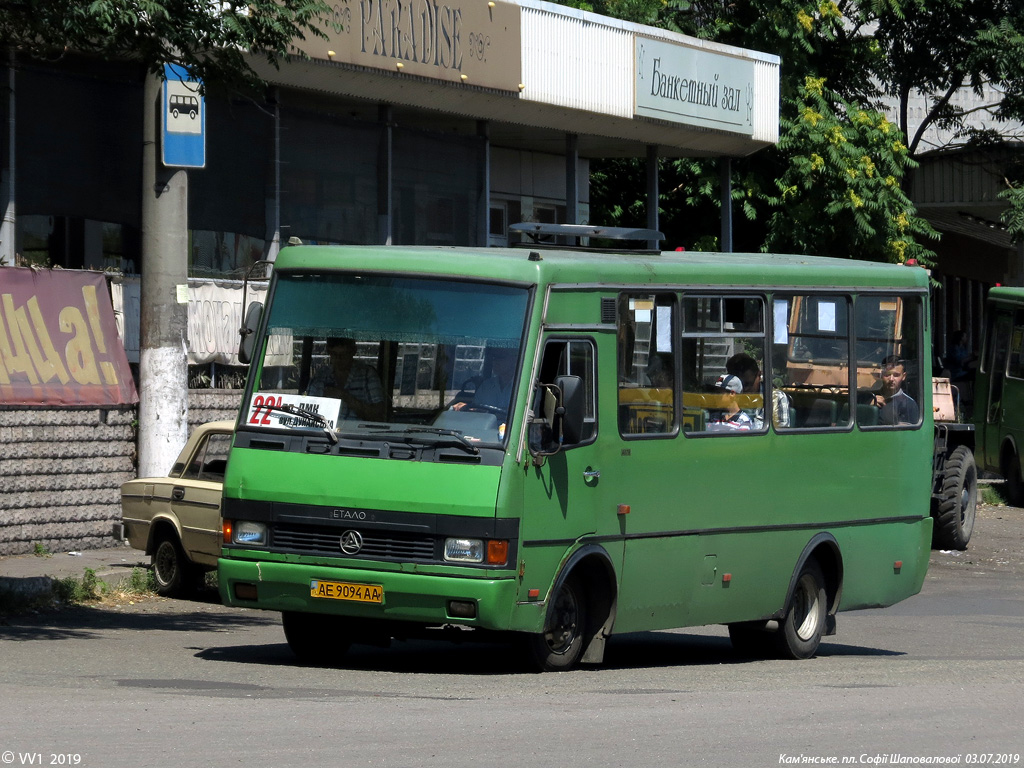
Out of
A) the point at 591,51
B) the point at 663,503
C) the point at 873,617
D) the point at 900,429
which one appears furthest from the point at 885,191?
the point at 663,503

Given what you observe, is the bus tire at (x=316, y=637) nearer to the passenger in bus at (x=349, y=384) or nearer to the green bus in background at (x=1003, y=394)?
the passenger in bus at (x=349, y=384)

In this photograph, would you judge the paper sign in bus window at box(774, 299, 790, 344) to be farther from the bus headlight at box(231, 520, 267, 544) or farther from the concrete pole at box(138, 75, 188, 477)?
the concrete pole at box(138, 75, 188, 477)

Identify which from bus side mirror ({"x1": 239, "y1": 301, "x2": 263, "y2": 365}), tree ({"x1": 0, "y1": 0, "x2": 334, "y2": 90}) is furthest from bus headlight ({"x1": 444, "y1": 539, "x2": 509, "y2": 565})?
tree ({"x1": 0, "y1": 0, "x2": 334, "y2": 90})

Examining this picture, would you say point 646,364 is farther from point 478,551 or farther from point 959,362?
point 959,362

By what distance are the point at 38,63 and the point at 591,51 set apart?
8301mm

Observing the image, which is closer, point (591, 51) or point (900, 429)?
point (900, 429)

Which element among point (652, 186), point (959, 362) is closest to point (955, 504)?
point (652, 186)

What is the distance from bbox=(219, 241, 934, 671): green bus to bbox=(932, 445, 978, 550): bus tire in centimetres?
979

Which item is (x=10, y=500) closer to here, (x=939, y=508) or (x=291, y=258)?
(x=291, y=258)

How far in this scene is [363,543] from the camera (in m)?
10.4

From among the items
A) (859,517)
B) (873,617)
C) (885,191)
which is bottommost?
(873,617)

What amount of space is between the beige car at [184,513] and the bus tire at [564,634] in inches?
183

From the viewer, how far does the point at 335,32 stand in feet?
65.6

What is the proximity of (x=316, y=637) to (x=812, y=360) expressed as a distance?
4150 mm
